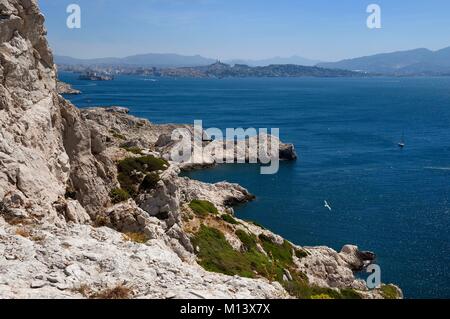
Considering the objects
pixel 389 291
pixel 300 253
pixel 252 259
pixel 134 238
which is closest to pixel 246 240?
pixel 252 259

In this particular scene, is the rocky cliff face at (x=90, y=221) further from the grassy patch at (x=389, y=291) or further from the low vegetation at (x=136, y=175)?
the grassy patch at (x=389, y=291)

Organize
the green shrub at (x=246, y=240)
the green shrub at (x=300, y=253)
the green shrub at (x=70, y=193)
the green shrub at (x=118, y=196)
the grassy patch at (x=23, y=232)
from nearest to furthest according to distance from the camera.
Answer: the grassy patch at (x=23, y=232), the green shrub at (x=70, y=193), the green shrub at (x=118, y=196), the green shrub at (x=246, y=240), the green shrub at (x=300, y=253)

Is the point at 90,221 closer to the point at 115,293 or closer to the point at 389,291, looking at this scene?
the point at 115,293

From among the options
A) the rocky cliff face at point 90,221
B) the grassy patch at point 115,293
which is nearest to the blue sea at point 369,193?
the rocky cliff face at point 90,221

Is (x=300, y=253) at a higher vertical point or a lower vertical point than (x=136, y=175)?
lower

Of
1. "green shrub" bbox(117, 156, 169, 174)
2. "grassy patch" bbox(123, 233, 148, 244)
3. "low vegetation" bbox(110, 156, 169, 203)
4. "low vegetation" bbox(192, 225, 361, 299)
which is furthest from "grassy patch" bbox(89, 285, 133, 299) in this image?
"green shrub" bbox(117, 156, 169, 174)
